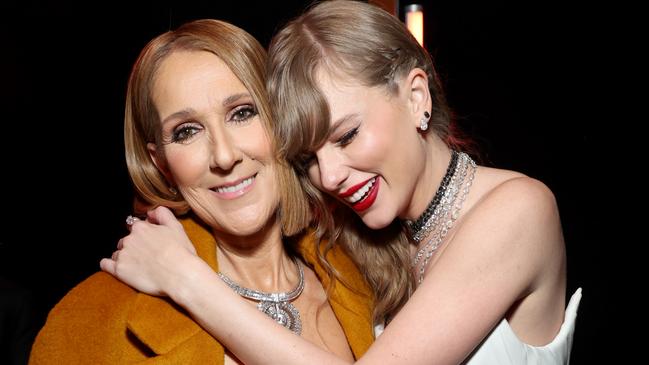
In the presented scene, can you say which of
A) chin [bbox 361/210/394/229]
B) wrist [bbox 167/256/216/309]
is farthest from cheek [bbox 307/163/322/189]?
wrist [bbox 167/256/216/309]

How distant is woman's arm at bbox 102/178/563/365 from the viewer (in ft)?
5.79

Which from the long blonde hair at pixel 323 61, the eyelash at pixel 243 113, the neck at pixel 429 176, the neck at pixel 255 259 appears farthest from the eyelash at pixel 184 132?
the neck at pixel 429 176

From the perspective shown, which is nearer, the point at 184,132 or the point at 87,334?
the point at 87,334

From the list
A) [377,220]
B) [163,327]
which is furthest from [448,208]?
[163,327]

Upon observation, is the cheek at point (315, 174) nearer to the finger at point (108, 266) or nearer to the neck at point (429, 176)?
the neck at point (429, 176)

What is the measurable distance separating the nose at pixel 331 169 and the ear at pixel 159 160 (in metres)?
0.49

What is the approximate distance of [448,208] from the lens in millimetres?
2092

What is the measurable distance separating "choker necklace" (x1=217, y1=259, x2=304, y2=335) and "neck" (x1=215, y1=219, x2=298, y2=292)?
0.04 m

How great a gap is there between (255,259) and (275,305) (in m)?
0.17

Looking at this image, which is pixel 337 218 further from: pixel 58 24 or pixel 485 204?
pixel 58 24

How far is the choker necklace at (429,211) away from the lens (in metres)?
2.12

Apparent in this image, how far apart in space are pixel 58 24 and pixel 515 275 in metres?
1.86

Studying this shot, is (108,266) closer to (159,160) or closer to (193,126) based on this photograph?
(159,160)

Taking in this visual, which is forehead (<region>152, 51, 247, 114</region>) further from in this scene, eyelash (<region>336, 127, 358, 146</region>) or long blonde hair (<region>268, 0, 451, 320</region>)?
eyelash (<region>336, 127, 358, 146</region>)
